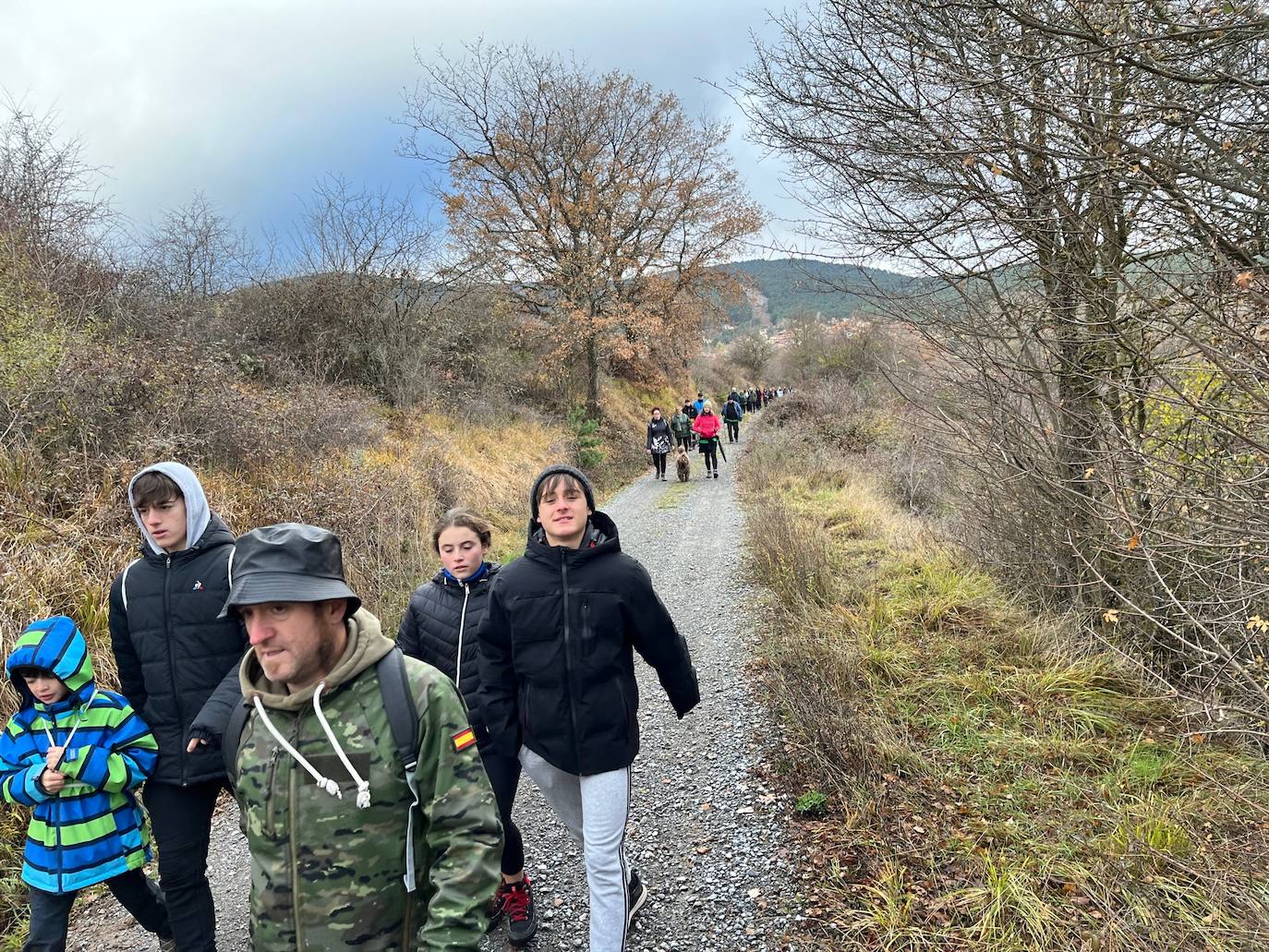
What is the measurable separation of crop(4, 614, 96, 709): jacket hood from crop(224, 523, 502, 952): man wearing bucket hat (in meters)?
1.33

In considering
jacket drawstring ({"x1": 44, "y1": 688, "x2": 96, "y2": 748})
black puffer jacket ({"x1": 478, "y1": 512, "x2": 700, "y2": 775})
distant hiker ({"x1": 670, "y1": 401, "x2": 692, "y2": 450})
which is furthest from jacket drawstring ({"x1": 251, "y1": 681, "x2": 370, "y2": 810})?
distant hiker ({"x1": 670, "y1": 401, "x2": 692, "y2": 450})

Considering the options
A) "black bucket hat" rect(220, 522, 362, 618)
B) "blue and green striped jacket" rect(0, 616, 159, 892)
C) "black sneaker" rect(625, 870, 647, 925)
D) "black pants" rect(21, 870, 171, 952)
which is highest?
"black bucket hat" rect(220, 522, 362, 618)

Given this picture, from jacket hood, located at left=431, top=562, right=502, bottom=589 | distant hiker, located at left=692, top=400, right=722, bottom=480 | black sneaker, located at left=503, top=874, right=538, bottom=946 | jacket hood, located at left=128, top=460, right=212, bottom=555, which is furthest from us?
distant hiker, located at left=692, top=400, right=722, bottom=480

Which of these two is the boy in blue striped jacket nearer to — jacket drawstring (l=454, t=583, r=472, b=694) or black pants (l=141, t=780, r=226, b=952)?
black pants (l=141, t=780, r=226, b=952)

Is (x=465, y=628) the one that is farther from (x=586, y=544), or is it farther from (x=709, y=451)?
(x=709, y=451)

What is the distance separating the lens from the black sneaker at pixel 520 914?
9.33ft

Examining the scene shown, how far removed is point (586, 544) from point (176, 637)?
65.0 inches

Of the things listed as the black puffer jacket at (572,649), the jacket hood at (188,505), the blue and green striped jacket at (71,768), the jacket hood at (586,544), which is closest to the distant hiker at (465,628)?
the black puffer jacket at (572,649)

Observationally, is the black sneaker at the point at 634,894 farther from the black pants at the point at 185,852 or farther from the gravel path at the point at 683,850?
the black pants at the point at 185,852

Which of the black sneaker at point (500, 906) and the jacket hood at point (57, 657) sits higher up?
the jacket hood at point (57, 657)

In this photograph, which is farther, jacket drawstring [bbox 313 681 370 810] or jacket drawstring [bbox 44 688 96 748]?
jacket drawstring [bbox 44 688 96 748]

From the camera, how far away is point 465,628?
291 centimetres

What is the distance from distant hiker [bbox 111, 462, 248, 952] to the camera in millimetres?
2463

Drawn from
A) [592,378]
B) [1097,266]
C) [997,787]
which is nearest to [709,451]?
[592,378]
